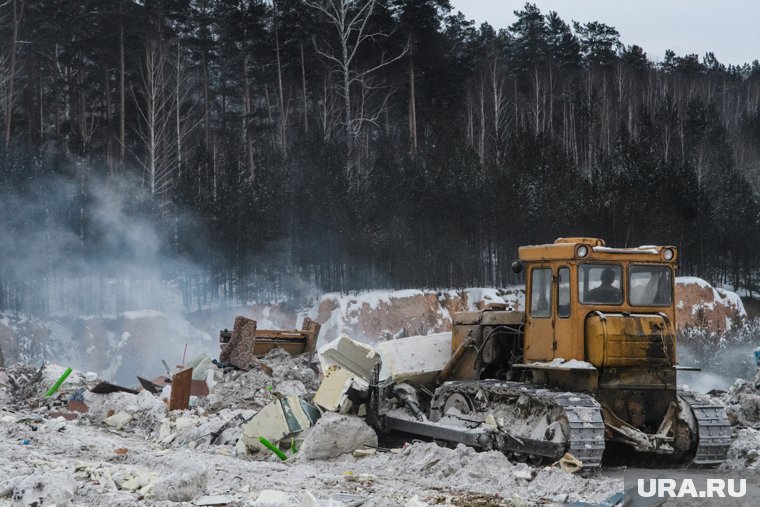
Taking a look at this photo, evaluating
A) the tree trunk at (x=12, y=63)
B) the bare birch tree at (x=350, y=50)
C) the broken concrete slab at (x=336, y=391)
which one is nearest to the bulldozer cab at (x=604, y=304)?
the broken concrete slab at (x=336, y=391)

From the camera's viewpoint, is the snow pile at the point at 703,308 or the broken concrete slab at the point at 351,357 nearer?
the broken concrete slab at the point at 351,357

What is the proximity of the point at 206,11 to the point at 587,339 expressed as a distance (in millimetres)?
37557

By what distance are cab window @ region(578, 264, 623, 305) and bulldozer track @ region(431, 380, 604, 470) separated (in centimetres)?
113

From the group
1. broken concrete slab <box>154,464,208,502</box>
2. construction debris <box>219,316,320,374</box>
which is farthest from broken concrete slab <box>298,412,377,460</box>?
construction debris <box>219,316,320,374</box>

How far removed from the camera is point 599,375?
9.62m

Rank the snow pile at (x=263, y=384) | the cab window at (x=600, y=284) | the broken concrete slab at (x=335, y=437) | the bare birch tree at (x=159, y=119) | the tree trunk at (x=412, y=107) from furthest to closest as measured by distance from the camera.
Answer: the tree trunk at (x=412, y=107), the bare birch tree at (x=159, y=119), the snow pile at (x=263, y=384), the broken concrete slab at (x=335, y=437), the cab window at (x=600, y=284)

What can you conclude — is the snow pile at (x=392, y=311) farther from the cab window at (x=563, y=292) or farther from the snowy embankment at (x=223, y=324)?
the cab window at (x=563, y=292)

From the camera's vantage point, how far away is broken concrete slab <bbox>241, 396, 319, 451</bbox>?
11.1 metres

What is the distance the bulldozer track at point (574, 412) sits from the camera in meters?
8.67

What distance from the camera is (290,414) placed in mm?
11164

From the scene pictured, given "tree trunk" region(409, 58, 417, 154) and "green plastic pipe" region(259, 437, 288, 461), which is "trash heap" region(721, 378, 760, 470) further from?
"tree trunk" region(409, 58, 417, 154)

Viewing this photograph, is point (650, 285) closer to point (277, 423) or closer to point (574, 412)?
point (574, 412)

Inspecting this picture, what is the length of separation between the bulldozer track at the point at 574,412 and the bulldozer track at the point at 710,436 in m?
1.23

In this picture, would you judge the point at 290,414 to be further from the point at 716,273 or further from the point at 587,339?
the point at 716,273
